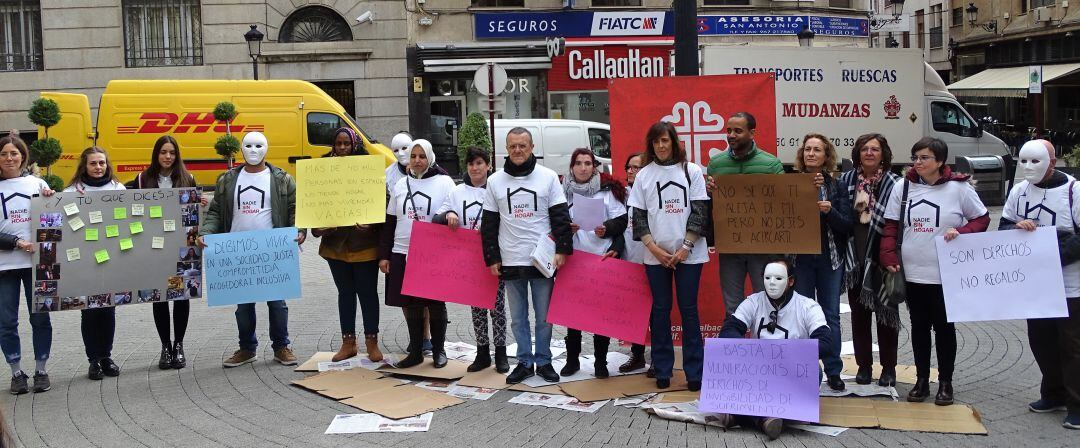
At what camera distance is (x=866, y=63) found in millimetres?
20906

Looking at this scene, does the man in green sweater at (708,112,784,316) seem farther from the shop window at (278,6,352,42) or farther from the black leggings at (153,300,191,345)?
the shop window at (278,6,352,42)

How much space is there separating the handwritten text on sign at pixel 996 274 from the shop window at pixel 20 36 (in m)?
26.3

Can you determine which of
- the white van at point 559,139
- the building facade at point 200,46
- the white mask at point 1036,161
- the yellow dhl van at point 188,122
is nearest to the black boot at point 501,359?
the white mask at point 1036,161

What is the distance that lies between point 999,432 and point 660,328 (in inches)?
84.8

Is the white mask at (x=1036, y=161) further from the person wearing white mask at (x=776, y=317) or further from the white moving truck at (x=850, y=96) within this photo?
the white moving truck at (x=850, y=96)

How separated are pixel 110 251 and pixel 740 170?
4506 millimetres

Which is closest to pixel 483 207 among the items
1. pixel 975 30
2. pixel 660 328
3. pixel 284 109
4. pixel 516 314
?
pixel 516 314

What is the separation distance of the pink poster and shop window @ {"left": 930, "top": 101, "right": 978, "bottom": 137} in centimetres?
1682

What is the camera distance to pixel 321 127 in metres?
21.4

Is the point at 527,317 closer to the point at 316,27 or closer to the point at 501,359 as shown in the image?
the point at 501,359

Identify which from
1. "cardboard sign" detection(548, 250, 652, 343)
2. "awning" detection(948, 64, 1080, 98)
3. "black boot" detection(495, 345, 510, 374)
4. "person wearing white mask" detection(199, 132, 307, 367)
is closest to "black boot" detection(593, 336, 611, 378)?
"cardboard sign" detection(548, 250, 652, 343)

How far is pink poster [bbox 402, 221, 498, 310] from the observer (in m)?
7.61

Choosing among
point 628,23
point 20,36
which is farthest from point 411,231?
point 20,36

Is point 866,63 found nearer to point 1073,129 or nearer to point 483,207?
point 483,207
